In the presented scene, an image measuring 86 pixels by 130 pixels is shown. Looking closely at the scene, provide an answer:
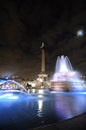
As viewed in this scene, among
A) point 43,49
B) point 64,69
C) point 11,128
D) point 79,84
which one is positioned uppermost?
point 43,49

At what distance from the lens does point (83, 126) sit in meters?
9.14

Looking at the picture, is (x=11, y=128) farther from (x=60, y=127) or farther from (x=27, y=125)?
(x=60, y=127)

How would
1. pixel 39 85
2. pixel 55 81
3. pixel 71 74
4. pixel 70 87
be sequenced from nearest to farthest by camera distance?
1. pixel 70 87
2. pixel 55 81
3. pixel 71 74
4. pixel 39 85

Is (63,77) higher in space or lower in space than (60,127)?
higher

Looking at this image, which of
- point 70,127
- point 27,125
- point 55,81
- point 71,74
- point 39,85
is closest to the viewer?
point 70,127

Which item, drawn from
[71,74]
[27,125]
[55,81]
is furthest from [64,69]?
[27,125]

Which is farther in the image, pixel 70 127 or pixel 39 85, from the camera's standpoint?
pixel 39 85

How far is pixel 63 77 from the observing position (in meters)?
88.0

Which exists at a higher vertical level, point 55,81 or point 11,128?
point 55,81

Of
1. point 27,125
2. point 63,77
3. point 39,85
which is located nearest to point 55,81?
point 63,77

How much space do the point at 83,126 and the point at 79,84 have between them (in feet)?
238

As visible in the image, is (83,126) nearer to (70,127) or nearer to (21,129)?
(70,127)

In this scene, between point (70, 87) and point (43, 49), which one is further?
point (43, 49)

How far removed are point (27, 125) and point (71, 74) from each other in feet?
267
